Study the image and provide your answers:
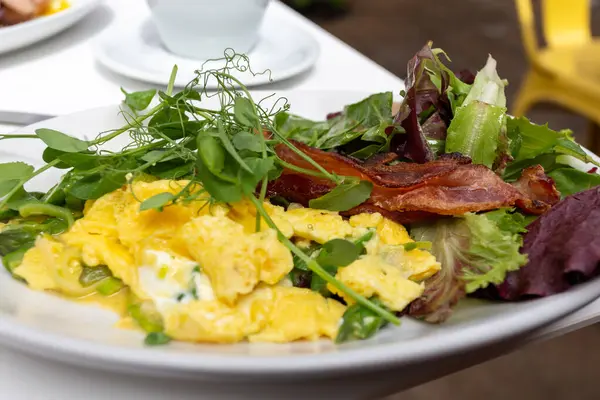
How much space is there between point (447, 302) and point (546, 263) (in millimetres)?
153

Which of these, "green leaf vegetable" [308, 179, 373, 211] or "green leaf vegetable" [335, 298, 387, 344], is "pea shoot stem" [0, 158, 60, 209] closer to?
"green leaf vegetable" [308, 179, 373, 211]

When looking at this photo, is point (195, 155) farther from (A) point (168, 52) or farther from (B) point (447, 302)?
(A) point (168, 52)

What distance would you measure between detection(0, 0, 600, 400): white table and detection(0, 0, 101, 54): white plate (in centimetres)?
6

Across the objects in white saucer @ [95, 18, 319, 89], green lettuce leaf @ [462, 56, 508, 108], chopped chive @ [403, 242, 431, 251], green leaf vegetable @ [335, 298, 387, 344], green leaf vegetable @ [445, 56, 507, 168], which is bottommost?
white saucer @ [95, 18, 319, 89]

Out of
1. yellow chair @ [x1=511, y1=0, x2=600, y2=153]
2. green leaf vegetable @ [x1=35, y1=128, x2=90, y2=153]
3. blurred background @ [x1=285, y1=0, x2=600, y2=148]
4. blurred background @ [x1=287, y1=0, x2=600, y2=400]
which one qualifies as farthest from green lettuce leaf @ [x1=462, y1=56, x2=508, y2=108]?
blurred background @ [x1=285, y1=0, x2=600, y2=148]

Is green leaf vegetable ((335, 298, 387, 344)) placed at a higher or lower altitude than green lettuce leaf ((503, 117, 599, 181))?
lower

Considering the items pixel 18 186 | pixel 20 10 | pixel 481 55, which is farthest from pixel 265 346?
pixel 481 55

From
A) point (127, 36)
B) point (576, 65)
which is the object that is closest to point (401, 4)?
point (576, 65)

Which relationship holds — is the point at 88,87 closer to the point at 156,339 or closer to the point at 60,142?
the point at 60,142

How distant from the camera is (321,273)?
856 mm

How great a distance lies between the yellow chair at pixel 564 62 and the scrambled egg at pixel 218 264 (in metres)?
2.32

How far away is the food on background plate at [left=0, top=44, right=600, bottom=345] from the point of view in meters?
0.83

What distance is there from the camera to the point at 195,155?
1025 millimetres

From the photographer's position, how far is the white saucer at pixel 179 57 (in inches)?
66.0
